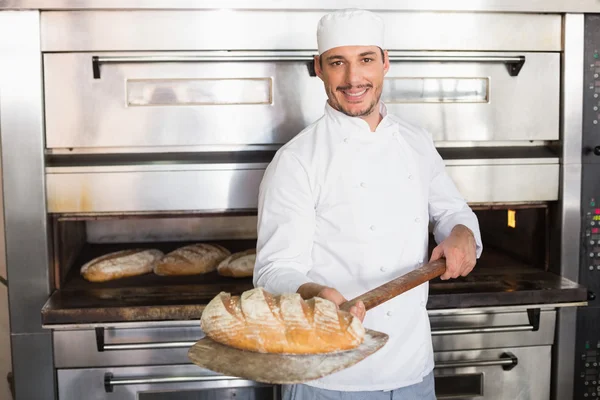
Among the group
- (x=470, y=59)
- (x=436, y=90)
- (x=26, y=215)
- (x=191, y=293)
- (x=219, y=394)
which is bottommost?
(x=219, y=394)

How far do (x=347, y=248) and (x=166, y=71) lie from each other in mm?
907

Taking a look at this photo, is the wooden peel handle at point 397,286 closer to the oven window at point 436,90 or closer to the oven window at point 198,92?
the oven window at point 436,90

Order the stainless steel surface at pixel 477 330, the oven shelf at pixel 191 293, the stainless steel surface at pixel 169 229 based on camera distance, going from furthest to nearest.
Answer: the stainless steel surface at pixel 169 229 < the stainless steel surface at pixel 477 330 < the oven shelf at pixel 191 293

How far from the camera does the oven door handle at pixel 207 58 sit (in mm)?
2074

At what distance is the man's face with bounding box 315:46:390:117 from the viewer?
1666 millimetres

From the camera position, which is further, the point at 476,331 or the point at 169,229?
the point at 169,229

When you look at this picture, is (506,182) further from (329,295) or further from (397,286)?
(329,295)

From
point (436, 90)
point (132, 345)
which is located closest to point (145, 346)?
point (132, 345)

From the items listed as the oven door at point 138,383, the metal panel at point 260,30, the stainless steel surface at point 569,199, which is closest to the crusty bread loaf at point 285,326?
the oven door at point 138,383

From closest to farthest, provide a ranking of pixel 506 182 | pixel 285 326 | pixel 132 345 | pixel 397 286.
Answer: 1. pixel 285 326
2. pixel 397 286
3. pixel 132 345
4. pixel 506 182

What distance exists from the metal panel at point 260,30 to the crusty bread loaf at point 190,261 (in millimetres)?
728

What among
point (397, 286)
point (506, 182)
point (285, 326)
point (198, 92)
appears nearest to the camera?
point (285, 326)

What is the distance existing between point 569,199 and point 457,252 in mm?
837

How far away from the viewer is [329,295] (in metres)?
1.39
